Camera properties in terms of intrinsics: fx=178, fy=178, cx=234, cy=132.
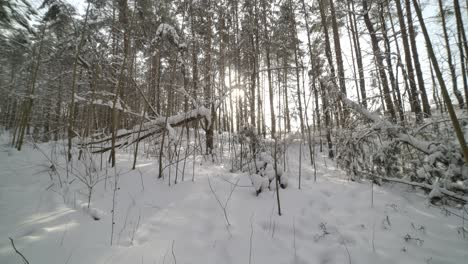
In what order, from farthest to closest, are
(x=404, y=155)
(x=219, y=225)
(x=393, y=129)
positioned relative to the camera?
(x=404, y=155) < (x=393, y=129) < (x=219, y=225)

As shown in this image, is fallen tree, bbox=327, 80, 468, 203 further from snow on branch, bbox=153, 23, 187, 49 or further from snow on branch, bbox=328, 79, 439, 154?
snow on branch, bbox=153, 23, 187, 49

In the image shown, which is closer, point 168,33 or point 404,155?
point 404,155

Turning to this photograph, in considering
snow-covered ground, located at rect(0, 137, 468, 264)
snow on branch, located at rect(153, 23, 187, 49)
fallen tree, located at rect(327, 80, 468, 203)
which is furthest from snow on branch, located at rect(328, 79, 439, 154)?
A: snow on branch, located at rect(153, 23, 187, 49)

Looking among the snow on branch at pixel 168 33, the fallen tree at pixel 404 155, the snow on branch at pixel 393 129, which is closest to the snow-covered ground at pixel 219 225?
the fallen tree at pixel 404 155

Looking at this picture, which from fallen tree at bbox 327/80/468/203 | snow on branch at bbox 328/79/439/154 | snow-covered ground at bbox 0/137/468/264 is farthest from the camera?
snow on branch at bbox 328/79/439/154

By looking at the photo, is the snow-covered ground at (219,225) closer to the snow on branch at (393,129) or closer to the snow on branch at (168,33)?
the snow on branch at (393,129)

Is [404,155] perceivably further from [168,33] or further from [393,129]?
[168,33]

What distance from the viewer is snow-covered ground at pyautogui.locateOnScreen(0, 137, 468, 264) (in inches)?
54.5

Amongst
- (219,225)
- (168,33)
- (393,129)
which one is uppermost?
(168,33)

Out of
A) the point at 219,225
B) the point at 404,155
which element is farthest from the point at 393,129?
the point at 219,225

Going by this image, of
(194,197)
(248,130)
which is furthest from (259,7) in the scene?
(194,197)

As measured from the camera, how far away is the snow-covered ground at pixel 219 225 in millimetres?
1385

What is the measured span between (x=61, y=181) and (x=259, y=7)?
28.1ft

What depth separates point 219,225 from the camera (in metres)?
1.78
